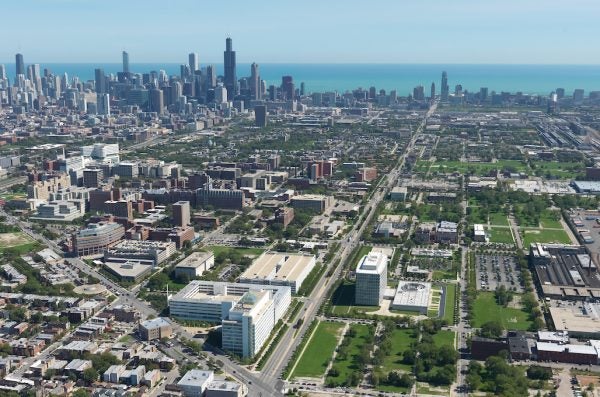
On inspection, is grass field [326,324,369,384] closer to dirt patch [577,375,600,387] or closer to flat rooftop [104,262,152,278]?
dirt patch [577,375,600,387]

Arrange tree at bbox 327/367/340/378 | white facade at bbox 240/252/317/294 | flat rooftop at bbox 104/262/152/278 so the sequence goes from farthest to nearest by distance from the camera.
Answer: flat rooftop at bbox 104/262/152/278 → white facade at bbox 240/252/317/294 → tree at bbox 327/367/340/378

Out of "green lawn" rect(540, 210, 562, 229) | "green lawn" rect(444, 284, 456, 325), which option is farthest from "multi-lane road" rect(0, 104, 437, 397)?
"green lawn" rect(540, 210, 562, 229)

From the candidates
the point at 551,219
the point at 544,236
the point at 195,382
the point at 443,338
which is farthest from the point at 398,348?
the point at 551,219

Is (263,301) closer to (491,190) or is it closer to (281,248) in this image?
(281,248)

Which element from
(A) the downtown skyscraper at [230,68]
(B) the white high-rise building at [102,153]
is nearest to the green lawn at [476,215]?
(B) the white high-rise building at [102,153]

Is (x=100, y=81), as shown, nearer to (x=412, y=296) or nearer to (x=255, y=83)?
(x=255, y=83)

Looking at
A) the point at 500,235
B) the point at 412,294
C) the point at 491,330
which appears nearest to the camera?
the point at 491,330
